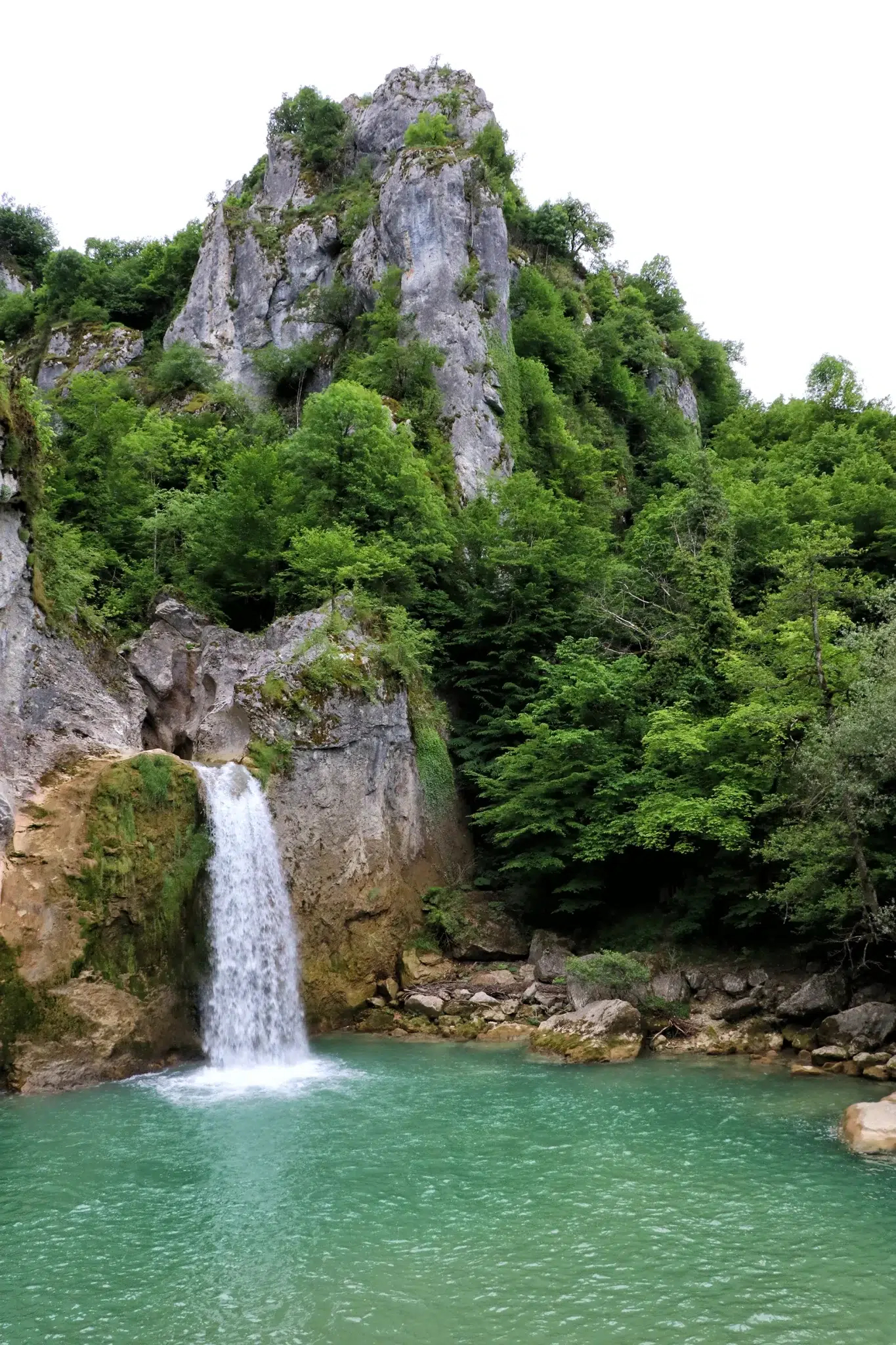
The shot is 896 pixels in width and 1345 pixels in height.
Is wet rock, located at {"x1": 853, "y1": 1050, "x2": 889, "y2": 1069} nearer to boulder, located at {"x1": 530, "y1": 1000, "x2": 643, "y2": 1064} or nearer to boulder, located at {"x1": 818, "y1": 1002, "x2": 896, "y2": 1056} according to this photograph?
boulder, located at {"x1": 818, "y1": 1002, "x2": 896, "y2": 1056}

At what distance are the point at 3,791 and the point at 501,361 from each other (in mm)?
29566

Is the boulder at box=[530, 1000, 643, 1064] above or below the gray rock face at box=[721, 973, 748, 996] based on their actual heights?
below

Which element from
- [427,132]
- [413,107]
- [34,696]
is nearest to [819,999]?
[34,696]

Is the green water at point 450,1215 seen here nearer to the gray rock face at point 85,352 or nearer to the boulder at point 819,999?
the boulder at point 819,999

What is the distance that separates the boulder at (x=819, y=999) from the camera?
17422 millimetres

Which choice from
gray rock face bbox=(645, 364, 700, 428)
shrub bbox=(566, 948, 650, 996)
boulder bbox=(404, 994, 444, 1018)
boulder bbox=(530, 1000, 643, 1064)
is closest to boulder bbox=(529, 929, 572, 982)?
shrub bbox=(566, 948, 650, 996)

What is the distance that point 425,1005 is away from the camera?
1988 cm

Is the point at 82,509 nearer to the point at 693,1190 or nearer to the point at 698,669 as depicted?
the point at 698,669

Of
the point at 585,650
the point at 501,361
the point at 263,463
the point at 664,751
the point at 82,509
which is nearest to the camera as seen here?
the point at 664,751

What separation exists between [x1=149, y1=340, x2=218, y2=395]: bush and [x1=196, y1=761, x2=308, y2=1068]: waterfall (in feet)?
82.9

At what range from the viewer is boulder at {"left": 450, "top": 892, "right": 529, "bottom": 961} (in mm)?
22016

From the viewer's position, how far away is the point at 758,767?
1923 centimetres

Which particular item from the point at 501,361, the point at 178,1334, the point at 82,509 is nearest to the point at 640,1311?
the point at 178,1334

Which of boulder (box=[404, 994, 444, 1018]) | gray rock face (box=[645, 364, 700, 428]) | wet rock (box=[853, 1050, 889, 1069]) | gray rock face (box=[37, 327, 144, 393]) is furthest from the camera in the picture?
gray rock face (box=[645, 364, 700, 428])
